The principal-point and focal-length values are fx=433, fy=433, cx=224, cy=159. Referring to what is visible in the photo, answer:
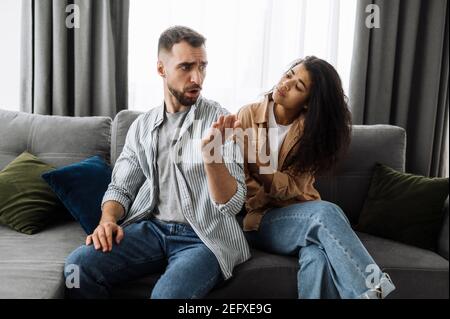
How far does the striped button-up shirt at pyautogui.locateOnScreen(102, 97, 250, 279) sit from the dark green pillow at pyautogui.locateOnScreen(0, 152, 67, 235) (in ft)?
1.14

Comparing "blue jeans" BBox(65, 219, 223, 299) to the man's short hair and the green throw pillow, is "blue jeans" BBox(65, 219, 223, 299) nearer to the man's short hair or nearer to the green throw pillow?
the man's short hair

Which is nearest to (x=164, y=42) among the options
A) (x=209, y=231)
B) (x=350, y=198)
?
(x=209, y=231)

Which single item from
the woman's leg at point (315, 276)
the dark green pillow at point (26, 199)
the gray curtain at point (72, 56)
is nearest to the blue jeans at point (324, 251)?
the woman's leg at point (315, 276)

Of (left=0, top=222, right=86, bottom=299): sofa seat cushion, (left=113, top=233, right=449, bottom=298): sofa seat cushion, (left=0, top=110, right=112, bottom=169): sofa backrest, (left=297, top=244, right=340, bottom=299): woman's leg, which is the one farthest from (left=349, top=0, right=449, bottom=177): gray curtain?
(left=0, top=222, right=86, bottom=299): sofa seat cushion

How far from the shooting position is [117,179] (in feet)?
4.71

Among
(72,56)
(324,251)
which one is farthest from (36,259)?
(72,56)

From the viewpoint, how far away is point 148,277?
1288 millimetres

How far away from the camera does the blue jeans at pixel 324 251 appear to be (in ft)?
3.58

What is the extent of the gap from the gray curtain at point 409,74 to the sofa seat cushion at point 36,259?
145 centimetres

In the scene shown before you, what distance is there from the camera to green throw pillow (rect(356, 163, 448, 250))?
1.57m

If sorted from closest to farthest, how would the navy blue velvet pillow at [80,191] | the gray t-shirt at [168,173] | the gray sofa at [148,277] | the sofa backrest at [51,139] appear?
the gray sofa at [148,277], the gray t-shirt at [168,173], the navy blue velvet pillow at [80,191], the sofa backrest at [51,139]

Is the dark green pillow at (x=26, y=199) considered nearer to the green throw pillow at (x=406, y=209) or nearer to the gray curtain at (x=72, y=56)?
the gray curtain at (x=72, y=56)

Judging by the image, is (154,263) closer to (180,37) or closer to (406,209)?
(180,37)

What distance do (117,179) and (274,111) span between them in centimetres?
60
